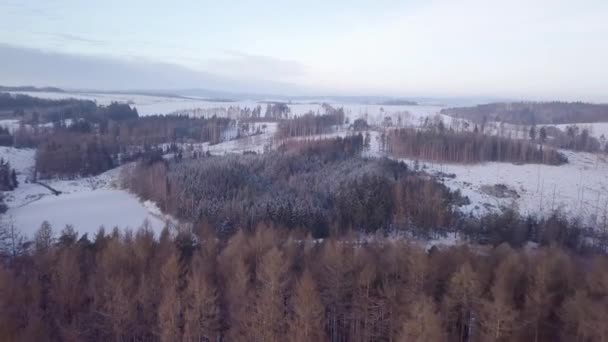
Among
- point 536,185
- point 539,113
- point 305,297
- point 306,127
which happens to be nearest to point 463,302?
point 305,297

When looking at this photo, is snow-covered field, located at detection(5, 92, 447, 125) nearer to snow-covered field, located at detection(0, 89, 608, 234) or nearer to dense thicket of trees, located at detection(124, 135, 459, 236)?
snow-covered field, located at detection(0, 89, 608, 234)

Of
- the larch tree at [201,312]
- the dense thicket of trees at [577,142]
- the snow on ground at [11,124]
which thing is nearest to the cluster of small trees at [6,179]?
the snow on ground at [11,124]

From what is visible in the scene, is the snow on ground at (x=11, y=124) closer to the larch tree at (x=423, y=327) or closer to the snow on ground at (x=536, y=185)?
the snow on ground at (x=536, y=185)

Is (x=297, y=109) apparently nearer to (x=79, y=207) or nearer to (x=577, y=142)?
(x=577, y=142)

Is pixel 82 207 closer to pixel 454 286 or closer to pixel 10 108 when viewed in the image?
pixel 454 286

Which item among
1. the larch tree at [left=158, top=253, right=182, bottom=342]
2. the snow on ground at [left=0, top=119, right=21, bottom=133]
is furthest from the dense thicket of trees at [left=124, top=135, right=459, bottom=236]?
the snow on ground at [left=0, top=119, right=21, bottom=133]

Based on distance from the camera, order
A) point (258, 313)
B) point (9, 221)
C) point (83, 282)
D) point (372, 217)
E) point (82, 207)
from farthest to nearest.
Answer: point (82, 207) < point (9, 221) < point (372, 217) < point (83, 282) < point (258, 313)

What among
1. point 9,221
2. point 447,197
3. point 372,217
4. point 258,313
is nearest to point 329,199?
point 372,217
